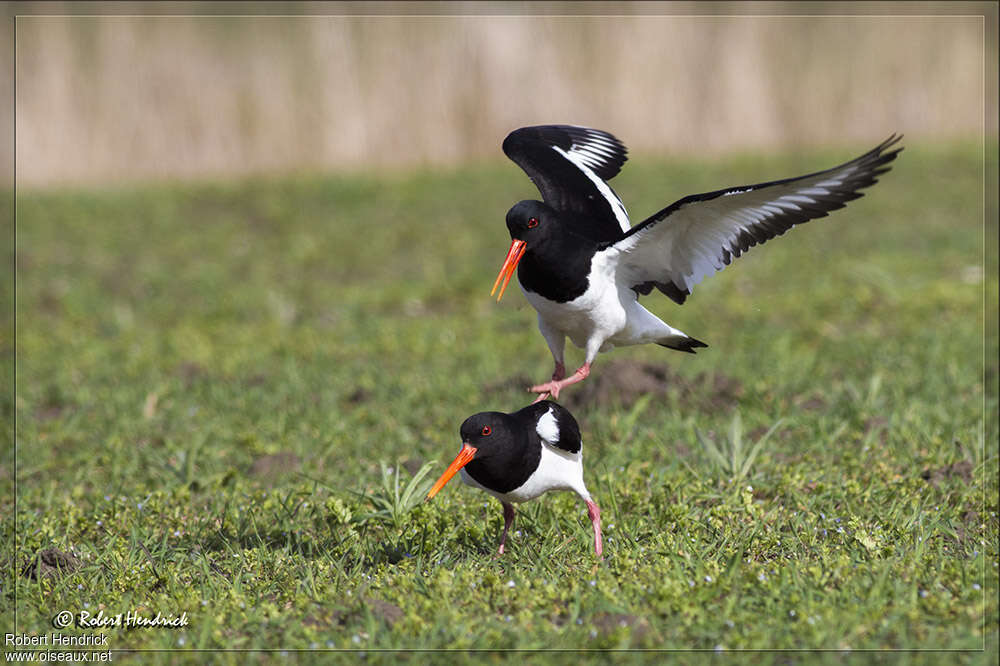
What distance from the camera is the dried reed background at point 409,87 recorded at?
43.5 feet

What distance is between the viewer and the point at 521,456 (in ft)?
12.7

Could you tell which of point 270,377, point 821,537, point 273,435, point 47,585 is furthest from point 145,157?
point 821,537

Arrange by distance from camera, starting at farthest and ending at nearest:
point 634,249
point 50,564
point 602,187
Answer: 1. point 602,187
2. point 50,564
3. point 634,249

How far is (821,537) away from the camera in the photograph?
415 centimetres

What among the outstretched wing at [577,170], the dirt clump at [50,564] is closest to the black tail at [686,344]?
the outstretched wing at [577,170]

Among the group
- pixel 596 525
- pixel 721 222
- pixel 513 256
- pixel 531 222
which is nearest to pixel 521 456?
pixel 596 525

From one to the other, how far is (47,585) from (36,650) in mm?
564

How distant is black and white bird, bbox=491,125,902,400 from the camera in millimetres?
3652

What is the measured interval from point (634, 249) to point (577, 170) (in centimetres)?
86

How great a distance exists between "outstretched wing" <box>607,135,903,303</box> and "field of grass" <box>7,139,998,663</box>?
3.23 feet

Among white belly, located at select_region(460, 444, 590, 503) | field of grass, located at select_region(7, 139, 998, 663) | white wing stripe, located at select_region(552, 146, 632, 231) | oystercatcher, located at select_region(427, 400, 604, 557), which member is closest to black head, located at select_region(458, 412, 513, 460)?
oystercatcher, located at select_region(427, 400, 604, 557)

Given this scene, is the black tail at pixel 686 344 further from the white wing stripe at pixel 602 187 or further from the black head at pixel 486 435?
the black head at pixel 486 435

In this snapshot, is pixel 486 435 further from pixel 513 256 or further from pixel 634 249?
pixel 634 249

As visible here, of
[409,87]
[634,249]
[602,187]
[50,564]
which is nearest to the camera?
[634,249]
